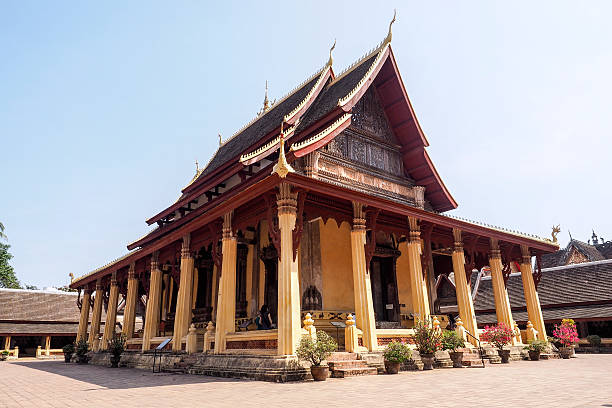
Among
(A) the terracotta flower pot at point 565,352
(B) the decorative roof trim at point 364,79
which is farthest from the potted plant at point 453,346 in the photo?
(B) the decorative roof trim at point 364,79

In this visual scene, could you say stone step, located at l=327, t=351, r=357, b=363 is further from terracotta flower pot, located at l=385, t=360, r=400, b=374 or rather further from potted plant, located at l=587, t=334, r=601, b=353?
potted plant, located at l=587, t=334, r=601, b=353

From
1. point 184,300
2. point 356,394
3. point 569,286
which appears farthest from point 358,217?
point 569,286

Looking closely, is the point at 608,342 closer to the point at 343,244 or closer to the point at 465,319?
the point at 465,319

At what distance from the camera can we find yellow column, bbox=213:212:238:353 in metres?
10.4

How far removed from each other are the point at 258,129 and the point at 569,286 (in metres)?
19.6

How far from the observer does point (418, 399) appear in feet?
17.5

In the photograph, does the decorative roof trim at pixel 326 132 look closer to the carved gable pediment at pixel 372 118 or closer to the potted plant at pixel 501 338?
the carved gable pediment at pixel 372 118

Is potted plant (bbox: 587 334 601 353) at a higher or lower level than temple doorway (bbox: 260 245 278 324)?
lower

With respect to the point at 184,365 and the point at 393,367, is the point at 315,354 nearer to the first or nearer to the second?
the point at 393,367

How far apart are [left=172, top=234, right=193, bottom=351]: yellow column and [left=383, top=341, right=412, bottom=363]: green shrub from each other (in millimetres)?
6431

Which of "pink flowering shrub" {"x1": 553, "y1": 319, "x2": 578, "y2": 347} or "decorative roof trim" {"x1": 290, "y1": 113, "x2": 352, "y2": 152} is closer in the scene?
"decorative roof trim" {"x1": 290, "y1": 113, "x2": 352, "y2": 152}

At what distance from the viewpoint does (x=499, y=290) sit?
14383 mm

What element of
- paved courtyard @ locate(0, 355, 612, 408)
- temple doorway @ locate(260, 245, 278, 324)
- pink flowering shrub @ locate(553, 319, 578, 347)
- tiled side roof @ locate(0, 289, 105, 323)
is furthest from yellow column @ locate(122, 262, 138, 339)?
pink flowering shrub @ locate(553, 319, 578, 347)

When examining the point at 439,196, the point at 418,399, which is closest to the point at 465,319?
the point at 439,196
